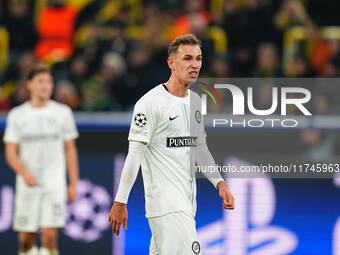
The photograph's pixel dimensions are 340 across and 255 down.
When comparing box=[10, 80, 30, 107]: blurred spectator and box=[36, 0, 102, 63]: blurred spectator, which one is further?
box=[36, 0, 102, 63]: blurred spectator

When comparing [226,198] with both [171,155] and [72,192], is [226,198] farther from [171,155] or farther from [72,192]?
[72,192]

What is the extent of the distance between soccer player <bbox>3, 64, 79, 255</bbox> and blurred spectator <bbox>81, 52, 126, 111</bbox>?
0.74 meters

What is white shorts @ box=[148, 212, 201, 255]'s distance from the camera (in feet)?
18.8

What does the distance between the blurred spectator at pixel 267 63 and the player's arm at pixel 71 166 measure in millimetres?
2611

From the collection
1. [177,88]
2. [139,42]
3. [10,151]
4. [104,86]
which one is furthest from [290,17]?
[177,88]

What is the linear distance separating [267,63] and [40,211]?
336 centimetres

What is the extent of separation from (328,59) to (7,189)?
4.39m

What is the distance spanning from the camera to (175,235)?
5.75m

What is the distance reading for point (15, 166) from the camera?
9.08 meters

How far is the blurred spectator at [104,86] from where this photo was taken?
395 inches

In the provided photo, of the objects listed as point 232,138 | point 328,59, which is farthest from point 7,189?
point 328,59

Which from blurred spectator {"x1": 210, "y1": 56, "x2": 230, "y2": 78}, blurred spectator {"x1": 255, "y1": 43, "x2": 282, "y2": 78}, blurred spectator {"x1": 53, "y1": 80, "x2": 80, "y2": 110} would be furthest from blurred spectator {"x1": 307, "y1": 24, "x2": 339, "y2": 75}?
blurred spectator {"x1": 53, "y1": 80, "x2": 80, "y2": 110}

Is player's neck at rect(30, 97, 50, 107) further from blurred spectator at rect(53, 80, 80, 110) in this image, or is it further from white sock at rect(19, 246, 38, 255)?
white sock at rect(19, 246, 38, 255)

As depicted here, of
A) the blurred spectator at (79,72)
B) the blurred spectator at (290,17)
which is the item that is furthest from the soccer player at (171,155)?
the blurred spectator at (290,17)
